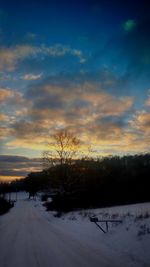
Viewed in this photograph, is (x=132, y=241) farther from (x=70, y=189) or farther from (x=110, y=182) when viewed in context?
(x=110, y=182)

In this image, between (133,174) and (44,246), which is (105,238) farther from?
(133,174)

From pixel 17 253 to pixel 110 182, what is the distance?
48.9 meters

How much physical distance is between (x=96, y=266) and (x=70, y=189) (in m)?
38.5

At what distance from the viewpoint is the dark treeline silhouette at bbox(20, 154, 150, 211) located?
43.7 m

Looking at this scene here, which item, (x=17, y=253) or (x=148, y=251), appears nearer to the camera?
(x=148, y=251)

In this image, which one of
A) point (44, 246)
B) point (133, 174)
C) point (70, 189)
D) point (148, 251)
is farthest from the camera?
point (133, 174)

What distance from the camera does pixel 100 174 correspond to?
2319 inches

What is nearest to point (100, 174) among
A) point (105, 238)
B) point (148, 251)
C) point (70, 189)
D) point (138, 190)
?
point (138, 190)

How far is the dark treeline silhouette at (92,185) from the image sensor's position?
4369cm

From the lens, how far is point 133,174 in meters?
65.9

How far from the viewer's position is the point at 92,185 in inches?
2064

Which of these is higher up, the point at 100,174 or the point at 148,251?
the point at 100,174

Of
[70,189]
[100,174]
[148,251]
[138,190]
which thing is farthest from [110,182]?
[148,251]

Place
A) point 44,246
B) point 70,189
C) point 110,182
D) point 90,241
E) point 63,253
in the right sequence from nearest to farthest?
point 63,253, point 44,246, point 90,241, point 70,189, point 110,182
